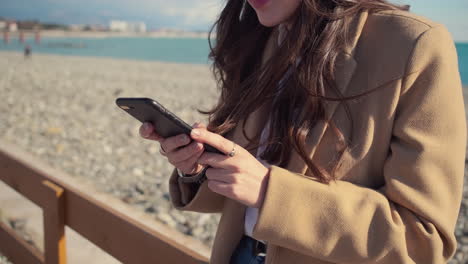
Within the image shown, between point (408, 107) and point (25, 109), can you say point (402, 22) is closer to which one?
point (408, 107)

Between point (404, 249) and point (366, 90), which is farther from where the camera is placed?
point (366, 90)

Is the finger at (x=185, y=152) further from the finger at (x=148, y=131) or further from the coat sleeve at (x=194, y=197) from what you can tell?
the coat sleeve at (x=194, y=197)

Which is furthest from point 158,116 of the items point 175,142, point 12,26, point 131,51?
point 12,26

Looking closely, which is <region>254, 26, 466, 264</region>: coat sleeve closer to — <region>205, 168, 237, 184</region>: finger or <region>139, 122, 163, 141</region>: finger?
<region>205, 168, 237, 184</region>: finger

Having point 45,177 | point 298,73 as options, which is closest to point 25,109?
point 45,177

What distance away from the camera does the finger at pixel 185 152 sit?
1.11 meters

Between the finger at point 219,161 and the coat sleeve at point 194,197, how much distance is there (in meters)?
0.47

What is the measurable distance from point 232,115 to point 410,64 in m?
0.65

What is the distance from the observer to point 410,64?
1.10 metres

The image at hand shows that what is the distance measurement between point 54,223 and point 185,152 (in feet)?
4.55

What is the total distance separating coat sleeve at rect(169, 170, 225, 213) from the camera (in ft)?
5.13

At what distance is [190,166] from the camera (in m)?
1.35

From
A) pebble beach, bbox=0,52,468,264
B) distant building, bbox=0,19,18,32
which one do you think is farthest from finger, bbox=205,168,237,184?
distant building, bbox=0,19,18,32

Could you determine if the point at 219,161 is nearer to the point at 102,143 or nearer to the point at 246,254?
the point at 246,254
